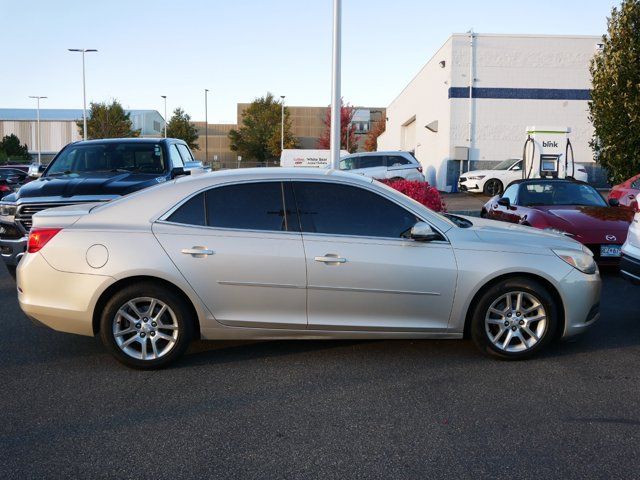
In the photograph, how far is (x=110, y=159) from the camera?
10008 mm

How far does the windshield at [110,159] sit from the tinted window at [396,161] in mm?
15002

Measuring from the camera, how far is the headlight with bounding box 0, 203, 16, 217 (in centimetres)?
854

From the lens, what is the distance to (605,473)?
3674mm

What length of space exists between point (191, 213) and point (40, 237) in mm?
1214

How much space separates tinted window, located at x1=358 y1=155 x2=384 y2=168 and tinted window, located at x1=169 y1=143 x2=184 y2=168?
1421 centimetres

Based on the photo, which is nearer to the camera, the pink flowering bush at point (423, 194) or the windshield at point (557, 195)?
the windshield at point (557, 195)

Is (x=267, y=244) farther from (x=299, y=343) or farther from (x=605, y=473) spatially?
(x=605, y=473)

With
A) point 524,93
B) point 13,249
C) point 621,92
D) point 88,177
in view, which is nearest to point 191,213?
point 13,249

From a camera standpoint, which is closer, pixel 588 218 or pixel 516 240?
pixel 516 240

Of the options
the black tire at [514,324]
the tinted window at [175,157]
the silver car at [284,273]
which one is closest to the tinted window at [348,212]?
the silver car at [284,273]

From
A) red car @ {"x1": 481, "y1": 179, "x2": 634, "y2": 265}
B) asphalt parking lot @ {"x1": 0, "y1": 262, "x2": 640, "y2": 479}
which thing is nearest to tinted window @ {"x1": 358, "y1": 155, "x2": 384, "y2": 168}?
red car @ {"x1": 481, "y1": 179, "x2": 634, "y2": 265}

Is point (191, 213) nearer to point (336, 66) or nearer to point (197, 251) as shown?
point (197, 251)

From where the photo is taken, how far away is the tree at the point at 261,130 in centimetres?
6862

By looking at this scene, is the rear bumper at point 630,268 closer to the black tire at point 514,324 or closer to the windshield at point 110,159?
the black tire at point 514,324
